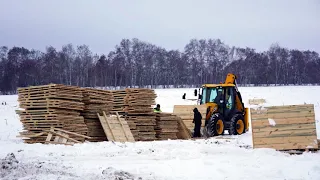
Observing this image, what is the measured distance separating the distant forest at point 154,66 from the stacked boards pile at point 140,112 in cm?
5051

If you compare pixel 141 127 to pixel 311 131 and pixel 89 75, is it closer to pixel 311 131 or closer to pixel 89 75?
pixel 311 131

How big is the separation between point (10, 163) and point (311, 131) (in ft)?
27.3

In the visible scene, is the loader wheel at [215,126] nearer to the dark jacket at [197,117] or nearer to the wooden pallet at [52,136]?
the dark jacket at [197,117]

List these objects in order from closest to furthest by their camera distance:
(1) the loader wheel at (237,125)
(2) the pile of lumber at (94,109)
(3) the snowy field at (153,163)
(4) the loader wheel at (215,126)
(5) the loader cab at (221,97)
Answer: (3) the snowy field at (153,163) < (2) the pile of lumber at (94,109) < (4) the loader wheel at (215,126) < (1) the loader wheel at (237,125) < (5) the loader cab at (221,97)

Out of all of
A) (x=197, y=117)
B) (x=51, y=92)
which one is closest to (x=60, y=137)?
(x=51, y=92)

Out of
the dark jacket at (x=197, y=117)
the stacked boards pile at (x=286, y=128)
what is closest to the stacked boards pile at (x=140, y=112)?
the dark jacket at (x=197, y=117)

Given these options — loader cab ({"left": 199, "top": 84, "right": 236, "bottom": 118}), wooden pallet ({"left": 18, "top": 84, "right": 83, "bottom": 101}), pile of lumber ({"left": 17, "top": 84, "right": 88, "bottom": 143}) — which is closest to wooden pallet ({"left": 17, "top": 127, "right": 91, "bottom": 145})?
pile of lumber ({"left": 17, "top": 84, "right": 88, "bottom": 143})

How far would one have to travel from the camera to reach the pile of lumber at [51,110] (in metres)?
14.6

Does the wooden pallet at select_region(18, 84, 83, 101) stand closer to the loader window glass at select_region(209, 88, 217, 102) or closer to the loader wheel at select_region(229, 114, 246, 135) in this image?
the loader window glass at select_region(209, 88, 217, 102)

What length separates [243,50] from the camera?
8812 centimetres

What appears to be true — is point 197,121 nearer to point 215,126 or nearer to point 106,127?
point 215,126

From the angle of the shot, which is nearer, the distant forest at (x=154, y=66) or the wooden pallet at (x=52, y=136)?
the wooden pallet at (x=52, y=136)

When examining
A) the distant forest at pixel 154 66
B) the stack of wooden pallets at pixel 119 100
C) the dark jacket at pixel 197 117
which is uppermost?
the distant forest at pixel 154 66

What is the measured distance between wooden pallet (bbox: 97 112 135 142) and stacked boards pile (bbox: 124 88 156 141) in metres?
0.72
